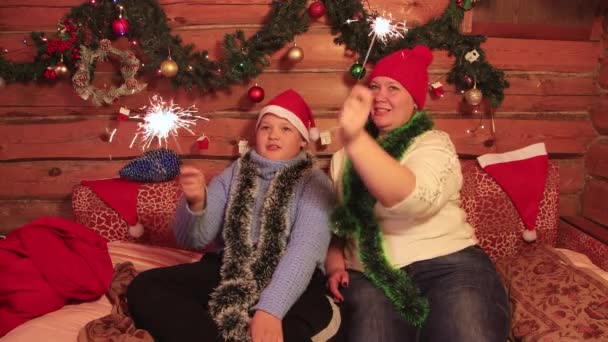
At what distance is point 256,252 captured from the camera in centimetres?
158

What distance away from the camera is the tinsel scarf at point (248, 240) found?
1.46m

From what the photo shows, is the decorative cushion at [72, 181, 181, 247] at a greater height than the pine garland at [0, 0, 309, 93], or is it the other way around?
the pine garland at [0, 0, 309, 93]

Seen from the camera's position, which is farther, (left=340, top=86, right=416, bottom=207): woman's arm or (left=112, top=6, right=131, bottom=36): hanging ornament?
(left=112, top=6, right=131, bottom=36): hanging ornament

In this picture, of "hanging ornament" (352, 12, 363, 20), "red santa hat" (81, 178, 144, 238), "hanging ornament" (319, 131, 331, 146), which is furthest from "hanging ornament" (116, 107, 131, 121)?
"hanging ornament" (352, 12, 363, 20)

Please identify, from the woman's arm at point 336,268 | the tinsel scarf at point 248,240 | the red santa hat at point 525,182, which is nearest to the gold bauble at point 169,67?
the tinsel scarf at point 248,240

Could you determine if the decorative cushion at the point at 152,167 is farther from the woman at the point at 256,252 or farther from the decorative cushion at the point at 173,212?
the woman at the point at 256,252

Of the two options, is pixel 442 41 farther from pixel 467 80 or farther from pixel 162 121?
pixel 162 121

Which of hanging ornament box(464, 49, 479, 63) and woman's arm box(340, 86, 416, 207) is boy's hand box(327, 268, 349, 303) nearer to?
woman's arm box(340, 86, 416, 207)

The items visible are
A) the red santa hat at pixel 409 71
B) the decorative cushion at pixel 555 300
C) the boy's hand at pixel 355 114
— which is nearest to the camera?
the boy's hand at pixel 355 114

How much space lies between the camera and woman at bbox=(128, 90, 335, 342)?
1379 mm

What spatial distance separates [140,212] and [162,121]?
0.44 meters

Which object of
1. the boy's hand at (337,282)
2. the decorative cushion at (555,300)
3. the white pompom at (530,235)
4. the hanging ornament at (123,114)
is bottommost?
the decorative cushion at (555,300)

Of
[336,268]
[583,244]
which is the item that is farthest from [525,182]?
[336,268]

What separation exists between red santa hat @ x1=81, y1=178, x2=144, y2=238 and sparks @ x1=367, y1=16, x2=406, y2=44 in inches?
50.5
